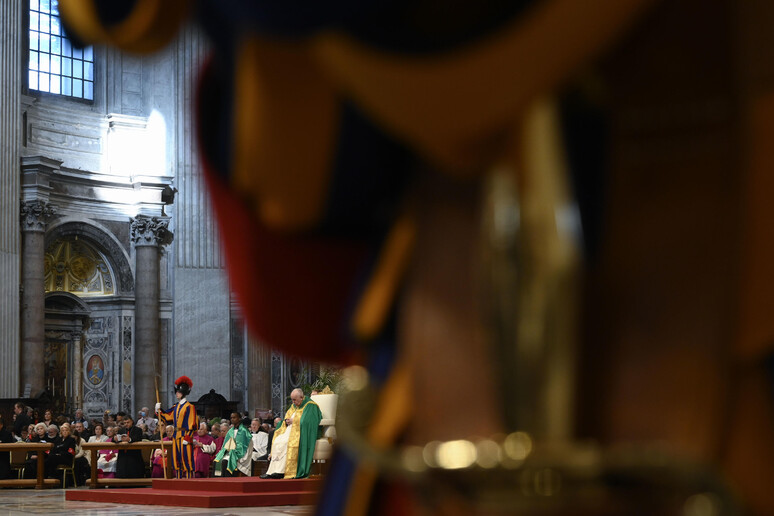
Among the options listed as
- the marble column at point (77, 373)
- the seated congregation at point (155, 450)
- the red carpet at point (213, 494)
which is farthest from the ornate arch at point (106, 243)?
the red carpet at point (213, 494)

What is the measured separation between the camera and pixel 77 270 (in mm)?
26750

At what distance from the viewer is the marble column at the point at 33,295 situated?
23348 millimetres

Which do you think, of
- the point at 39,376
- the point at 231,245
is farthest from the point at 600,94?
the point at 39,376

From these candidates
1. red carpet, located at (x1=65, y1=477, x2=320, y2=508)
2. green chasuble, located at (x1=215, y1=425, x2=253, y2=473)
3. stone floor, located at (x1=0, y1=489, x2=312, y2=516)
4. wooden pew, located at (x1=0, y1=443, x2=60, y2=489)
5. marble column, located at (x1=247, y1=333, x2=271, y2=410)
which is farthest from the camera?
marble column, located at (x1=247, y1=333, x2=271, y2=410)

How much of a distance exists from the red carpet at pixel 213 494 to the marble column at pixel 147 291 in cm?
1028

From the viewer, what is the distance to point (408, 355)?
791 millimetres

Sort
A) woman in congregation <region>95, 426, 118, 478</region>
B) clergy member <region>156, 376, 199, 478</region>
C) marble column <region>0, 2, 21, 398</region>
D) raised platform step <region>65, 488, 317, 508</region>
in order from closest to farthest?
raised platform step <region>65, 488, 317, 508</region> → clergy member <region>156, 376, 199, 478</region> → woman in congregation <region>95, 426, 118, 478</region> → marble column <region>0, 2, 21, 398</region>

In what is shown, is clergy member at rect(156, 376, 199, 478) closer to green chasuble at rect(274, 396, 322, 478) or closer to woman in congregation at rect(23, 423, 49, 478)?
green chasuble at rect(274, 396, 322, 478)

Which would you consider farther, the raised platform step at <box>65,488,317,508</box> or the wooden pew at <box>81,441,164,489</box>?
the wooden pew at <box>81,441,164,489</box>

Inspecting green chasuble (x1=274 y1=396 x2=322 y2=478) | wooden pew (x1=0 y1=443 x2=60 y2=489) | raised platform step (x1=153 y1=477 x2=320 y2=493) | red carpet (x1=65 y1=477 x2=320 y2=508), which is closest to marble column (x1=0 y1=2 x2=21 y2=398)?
wooden pew (x1=0 y1=443 x2=60 y2=489)

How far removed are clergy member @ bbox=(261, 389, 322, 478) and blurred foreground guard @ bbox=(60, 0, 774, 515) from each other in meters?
14.3

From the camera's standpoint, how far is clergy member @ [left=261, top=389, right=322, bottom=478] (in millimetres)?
15156

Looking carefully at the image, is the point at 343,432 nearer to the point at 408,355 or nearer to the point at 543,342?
the point at 408,355

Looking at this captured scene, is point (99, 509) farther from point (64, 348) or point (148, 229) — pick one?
point (148, 229)
